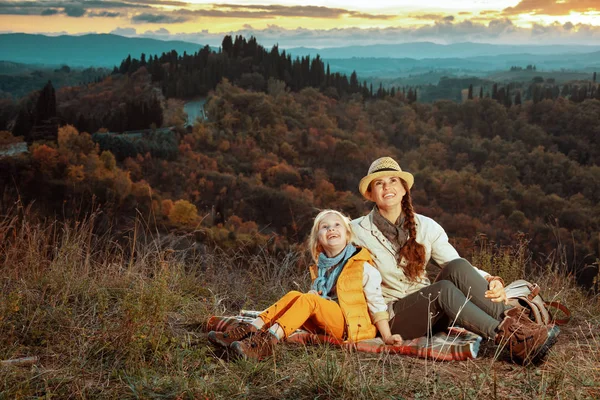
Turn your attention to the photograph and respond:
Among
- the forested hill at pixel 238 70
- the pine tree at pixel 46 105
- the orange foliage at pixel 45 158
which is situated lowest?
the orange foliage at pixel 45 158

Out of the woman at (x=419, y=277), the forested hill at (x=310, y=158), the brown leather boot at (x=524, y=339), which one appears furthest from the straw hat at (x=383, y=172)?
the forested hill at (x=310, y=158)

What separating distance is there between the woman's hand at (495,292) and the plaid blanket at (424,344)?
235mm

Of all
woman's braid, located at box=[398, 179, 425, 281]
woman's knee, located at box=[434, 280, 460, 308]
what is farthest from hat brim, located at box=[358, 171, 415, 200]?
woman's knee, located at box=[434, 280, 460, 308]

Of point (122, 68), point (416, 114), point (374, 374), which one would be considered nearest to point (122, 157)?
point (122, 68)

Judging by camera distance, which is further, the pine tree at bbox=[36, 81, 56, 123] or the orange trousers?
the pine tree at bbox=[36, 81, 56, 123]

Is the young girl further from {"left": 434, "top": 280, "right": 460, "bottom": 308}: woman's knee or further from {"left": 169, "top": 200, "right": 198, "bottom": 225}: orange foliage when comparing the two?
{"left": 169, "top": 200, "right": 198, "bottom": 225}: orange foliage

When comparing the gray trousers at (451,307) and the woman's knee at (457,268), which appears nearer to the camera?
the gray trousers at (451,307)

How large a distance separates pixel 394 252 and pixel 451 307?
0.52m

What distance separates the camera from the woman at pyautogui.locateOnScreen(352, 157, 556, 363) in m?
3.44

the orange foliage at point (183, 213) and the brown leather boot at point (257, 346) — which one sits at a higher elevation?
the brown leather boot at point (257, 346)

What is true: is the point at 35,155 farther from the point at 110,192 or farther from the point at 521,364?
the point at 521,364

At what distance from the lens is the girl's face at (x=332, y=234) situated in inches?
142

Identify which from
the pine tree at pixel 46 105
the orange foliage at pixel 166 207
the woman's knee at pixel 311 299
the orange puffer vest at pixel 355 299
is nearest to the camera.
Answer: the woman's knee at pixel 311 299

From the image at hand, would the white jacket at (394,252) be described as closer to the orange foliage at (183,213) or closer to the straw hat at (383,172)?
the straw hat at (383,172)
